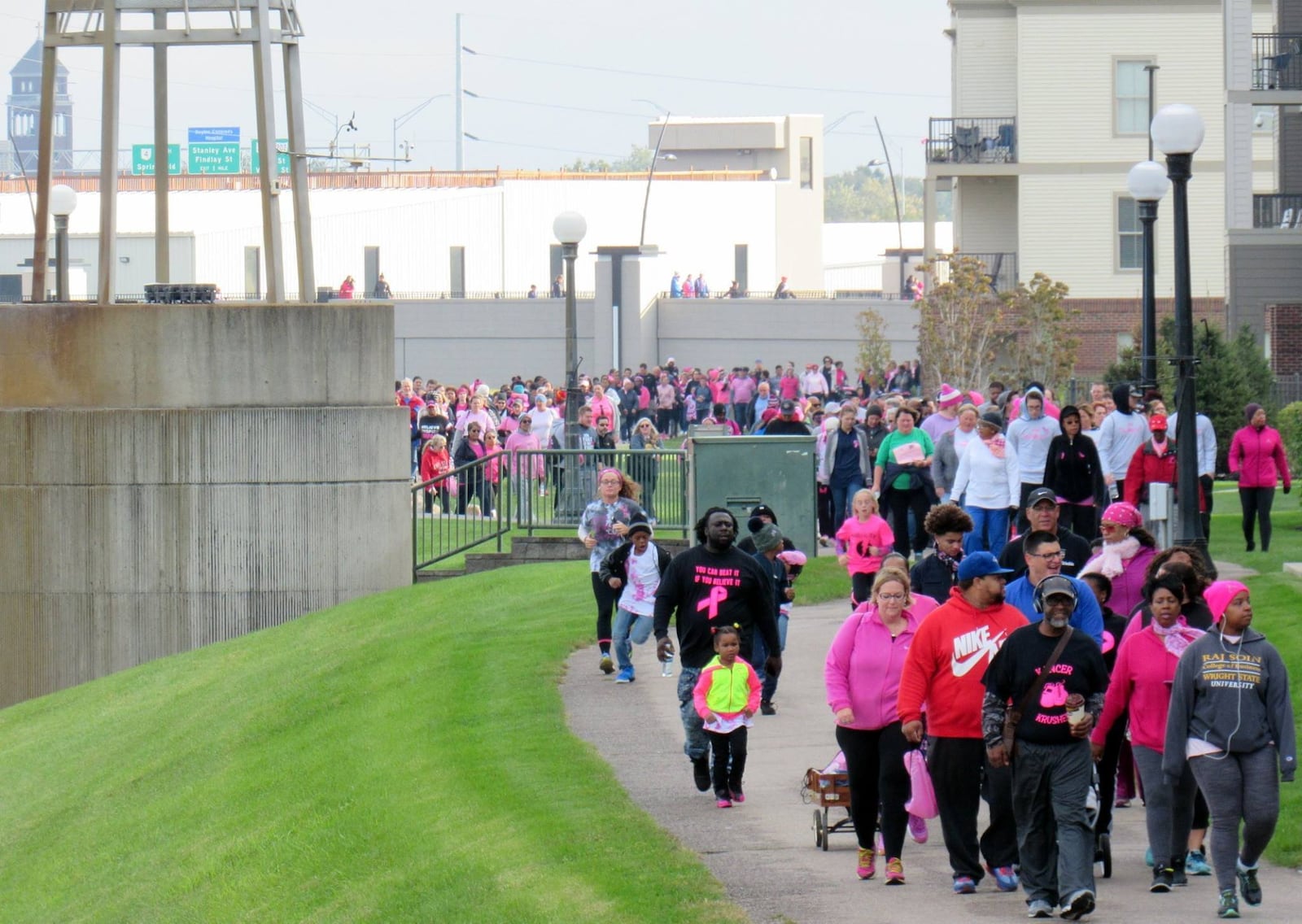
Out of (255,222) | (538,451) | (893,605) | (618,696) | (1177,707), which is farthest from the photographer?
(255,222)

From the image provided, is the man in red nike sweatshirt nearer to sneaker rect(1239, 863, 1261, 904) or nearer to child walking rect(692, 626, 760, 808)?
sneaker rect(1239, 863, 1261, 904)

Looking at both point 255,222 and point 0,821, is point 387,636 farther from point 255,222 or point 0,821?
point 255,222

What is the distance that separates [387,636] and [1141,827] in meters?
8.92

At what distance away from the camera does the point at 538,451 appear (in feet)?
73.1

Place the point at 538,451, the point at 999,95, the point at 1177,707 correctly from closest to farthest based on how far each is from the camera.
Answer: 1. the point at 1177,707
2. the point at 538,451
3. the point at 999,95

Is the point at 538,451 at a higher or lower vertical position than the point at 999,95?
lower

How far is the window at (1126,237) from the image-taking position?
48312 millimetres

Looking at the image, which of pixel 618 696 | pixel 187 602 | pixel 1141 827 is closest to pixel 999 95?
pixel 187 602

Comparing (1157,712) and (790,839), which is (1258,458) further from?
(1157,712)

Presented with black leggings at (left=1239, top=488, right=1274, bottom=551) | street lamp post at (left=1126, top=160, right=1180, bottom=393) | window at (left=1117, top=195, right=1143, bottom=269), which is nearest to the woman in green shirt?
street lamp post at (left=1126, top=160, right=1180, bottom=393)

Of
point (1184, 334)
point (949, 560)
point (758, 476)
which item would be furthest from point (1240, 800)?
point (758, 476)

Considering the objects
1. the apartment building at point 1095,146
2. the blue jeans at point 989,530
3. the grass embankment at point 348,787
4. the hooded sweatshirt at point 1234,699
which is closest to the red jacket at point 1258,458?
the blue jeans at point 989,530

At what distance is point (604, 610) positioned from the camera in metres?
15.2

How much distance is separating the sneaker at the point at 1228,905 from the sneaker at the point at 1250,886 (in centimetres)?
17
